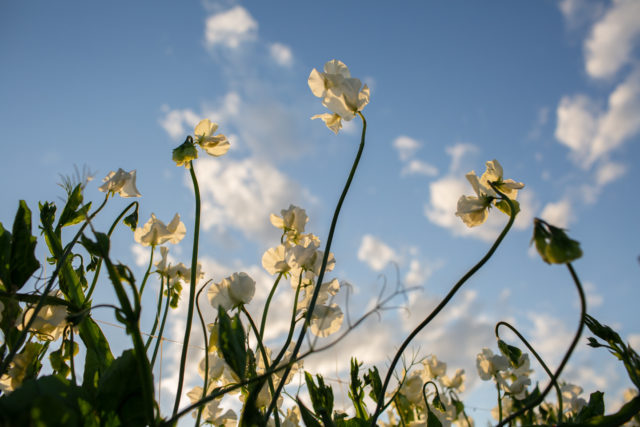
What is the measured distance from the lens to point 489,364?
2.10 m

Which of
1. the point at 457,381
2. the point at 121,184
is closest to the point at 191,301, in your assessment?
the point at 121,184

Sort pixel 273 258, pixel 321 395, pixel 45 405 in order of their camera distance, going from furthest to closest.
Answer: pixel 273 258 → pixel 321 395 → pixel 45 405

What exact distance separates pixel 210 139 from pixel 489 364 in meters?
1.60

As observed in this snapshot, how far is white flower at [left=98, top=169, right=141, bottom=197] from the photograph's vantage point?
127 centimetres

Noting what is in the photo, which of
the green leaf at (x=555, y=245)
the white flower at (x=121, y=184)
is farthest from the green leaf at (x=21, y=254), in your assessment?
the green leaf at (x=555, y=245)

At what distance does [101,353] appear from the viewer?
3.15 feet

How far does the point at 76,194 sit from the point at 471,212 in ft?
3.17

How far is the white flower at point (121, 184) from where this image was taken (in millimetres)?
1269

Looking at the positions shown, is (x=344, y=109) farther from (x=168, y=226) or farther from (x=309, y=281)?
(x=168, y=226)

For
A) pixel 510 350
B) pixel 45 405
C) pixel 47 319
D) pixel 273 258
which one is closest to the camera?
pixel 45 405

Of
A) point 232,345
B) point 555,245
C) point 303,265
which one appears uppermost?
point 303,265

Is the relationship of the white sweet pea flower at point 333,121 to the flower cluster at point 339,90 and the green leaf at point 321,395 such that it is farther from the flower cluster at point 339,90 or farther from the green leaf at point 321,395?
the green leaf at point 321,395

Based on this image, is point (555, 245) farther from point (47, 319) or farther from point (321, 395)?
point (47, 319)

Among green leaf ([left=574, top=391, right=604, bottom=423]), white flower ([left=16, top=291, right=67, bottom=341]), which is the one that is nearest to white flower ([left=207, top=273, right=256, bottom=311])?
white flower ([left=16, top=291, right=67, bottom=341])
